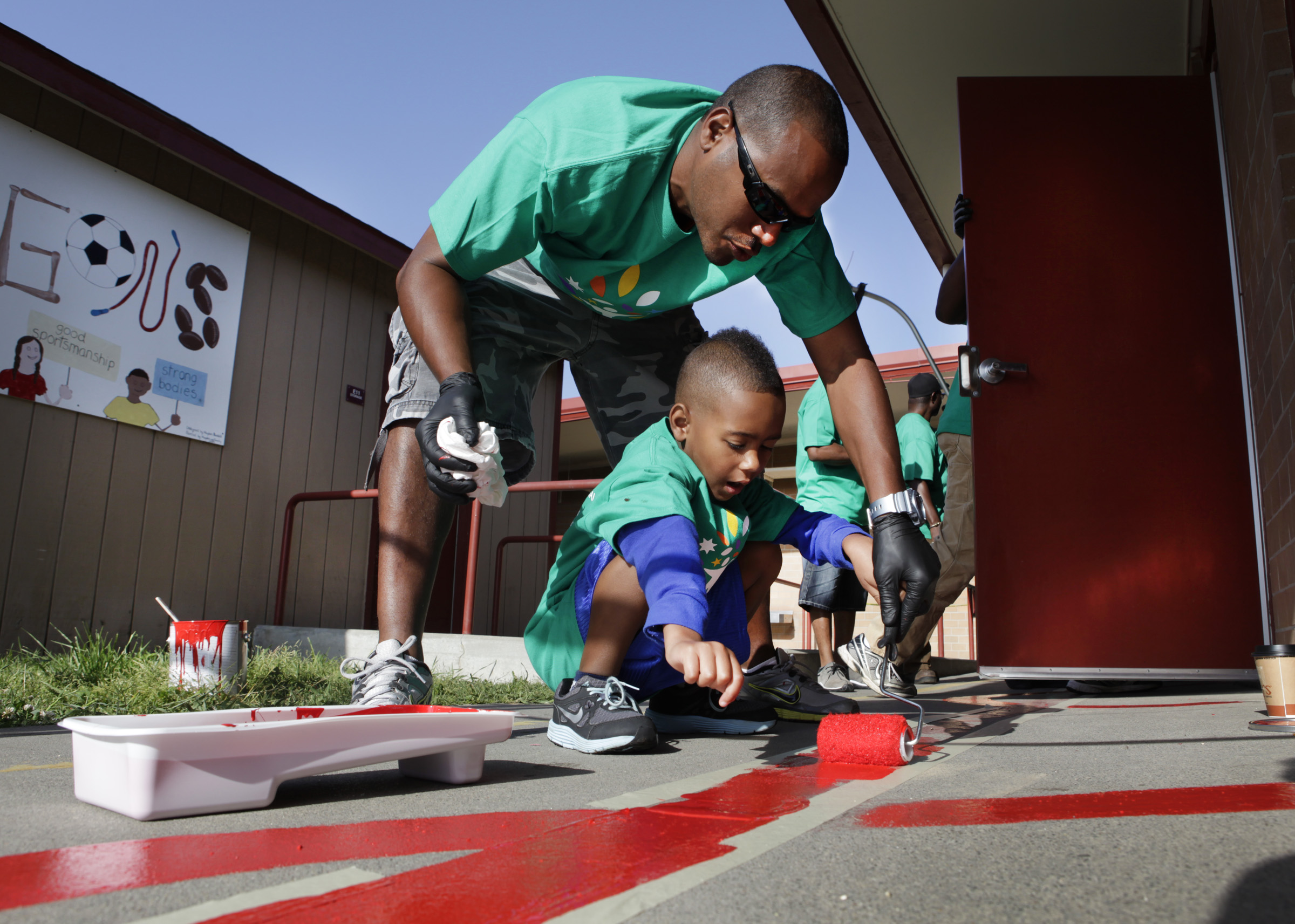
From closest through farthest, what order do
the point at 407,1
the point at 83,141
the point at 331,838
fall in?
the point at 331,838 → the point at 83,141 → the point at 407,1

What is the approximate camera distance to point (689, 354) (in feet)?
6.93

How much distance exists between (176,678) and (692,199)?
1.56 m

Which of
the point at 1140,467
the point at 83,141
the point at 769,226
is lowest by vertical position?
the point at 1140,467

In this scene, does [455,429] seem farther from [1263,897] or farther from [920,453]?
[920,453]

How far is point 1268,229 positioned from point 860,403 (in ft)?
3.90

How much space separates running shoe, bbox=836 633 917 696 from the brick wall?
107 cm

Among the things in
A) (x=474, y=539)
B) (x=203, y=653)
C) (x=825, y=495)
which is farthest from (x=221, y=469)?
(x=825, y=495)

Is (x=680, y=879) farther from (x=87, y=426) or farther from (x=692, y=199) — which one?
(x=87, y=426)

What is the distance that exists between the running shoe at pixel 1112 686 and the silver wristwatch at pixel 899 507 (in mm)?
1731

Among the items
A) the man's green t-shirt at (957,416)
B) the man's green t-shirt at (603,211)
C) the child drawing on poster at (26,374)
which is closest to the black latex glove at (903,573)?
the man's green t-shirt at (603,211)

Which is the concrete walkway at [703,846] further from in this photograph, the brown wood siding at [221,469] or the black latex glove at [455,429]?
the brown wood siding at [221,469]

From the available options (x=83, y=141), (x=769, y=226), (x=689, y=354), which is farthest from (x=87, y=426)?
(x=769, y=226)

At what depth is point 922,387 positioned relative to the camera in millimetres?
4395

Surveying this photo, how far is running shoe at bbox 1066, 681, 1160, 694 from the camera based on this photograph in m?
3.02
